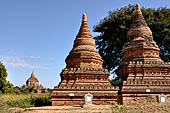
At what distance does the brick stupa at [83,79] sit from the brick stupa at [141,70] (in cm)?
140

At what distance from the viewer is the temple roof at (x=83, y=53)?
58.3ft

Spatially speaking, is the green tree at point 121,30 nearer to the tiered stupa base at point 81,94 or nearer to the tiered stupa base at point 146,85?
the tiered stupa base at point 146,85

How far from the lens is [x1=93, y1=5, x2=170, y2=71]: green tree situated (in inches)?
1080

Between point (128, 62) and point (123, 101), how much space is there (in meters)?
3.70

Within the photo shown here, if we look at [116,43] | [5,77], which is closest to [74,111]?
[116,43]

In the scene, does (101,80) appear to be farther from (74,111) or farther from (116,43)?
(116,43)

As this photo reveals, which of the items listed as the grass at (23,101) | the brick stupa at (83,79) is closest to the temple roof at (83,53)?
the brick stupa at (83,79)

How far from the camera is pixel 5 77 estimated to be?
100.0 ft

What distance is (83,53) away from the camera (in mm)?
17969

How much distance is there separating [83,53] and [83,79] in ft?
9.01

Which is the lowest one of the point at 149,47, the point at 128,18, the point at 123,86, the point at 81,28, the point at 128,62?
the point at 123,86

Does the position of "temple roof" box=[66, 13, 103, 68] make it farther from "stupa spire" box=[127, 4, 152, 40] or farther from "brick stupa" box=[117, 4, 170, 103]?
"stupa spire" box=[127, 4, 152, 40]

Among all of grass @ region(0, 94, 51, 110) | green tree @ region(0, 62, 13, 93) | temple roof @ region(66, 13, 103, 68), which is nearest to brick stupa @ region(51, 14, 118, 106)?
temple roof @ region(66, 13, 103, 68)

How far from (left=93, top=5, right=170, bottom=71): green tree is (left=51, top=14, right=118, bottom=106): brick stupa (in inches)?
406
